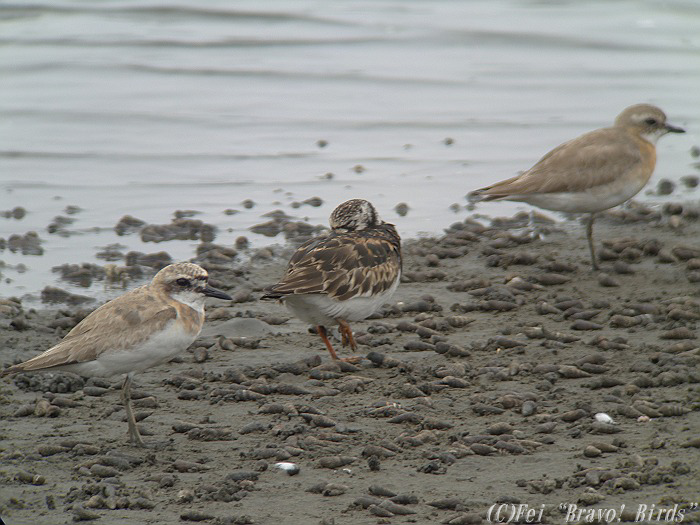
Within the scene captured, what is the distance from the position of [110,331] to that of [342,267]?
2.24 meters

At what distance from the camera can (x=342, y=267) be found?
27.4 ft

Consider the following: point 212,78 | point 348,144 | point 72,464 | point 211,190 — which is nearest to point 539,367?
point 72,464


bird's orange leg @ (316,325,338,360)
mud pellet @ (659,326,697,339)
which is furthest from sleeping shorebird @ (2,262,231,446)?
mud pellet @ (659,326,697,339)

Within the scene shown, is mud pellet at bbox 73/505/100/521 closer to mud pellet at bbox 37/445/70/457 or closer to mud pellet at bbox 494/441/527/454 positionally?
mud pellet at bbox 37/445/70/457

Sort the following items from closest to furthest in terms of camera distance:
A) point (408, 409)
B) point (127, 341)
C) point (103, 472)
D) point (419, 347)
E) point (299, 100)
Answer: point (103, 472) → point (127, 341) → point (408, 409) → point (419, 347) → point (299, 100)

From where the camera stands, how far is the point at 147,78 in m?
20.6

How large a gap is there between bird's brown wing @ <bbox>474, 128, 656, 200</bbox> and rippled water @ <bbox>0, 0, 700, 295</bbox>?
68.7 inches

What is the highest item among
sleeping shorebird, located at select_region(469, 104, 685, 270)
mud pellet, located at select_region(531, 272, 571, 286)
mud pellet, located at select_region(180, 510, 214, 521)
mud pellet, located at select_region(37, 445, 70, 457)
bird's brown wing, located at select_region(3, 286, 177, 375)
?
sleeping shorebird, located at select_region(469, 104, 685, 270)

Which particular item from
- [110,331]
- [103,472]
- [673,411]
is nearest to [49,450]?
[103,472]

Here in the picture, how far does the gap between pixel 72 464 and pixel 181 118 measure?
11797 mm

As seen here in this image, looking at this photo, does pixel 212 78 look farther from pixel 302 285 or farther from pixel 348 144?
pixel 302 285

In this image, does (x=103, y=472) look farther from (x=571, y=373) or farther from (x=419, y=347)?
(x=571, y=373)

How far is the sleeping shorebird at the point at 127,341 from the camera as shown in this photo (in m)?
6.72

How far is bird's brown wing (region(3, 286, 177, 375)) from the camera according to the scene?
6.70 m
